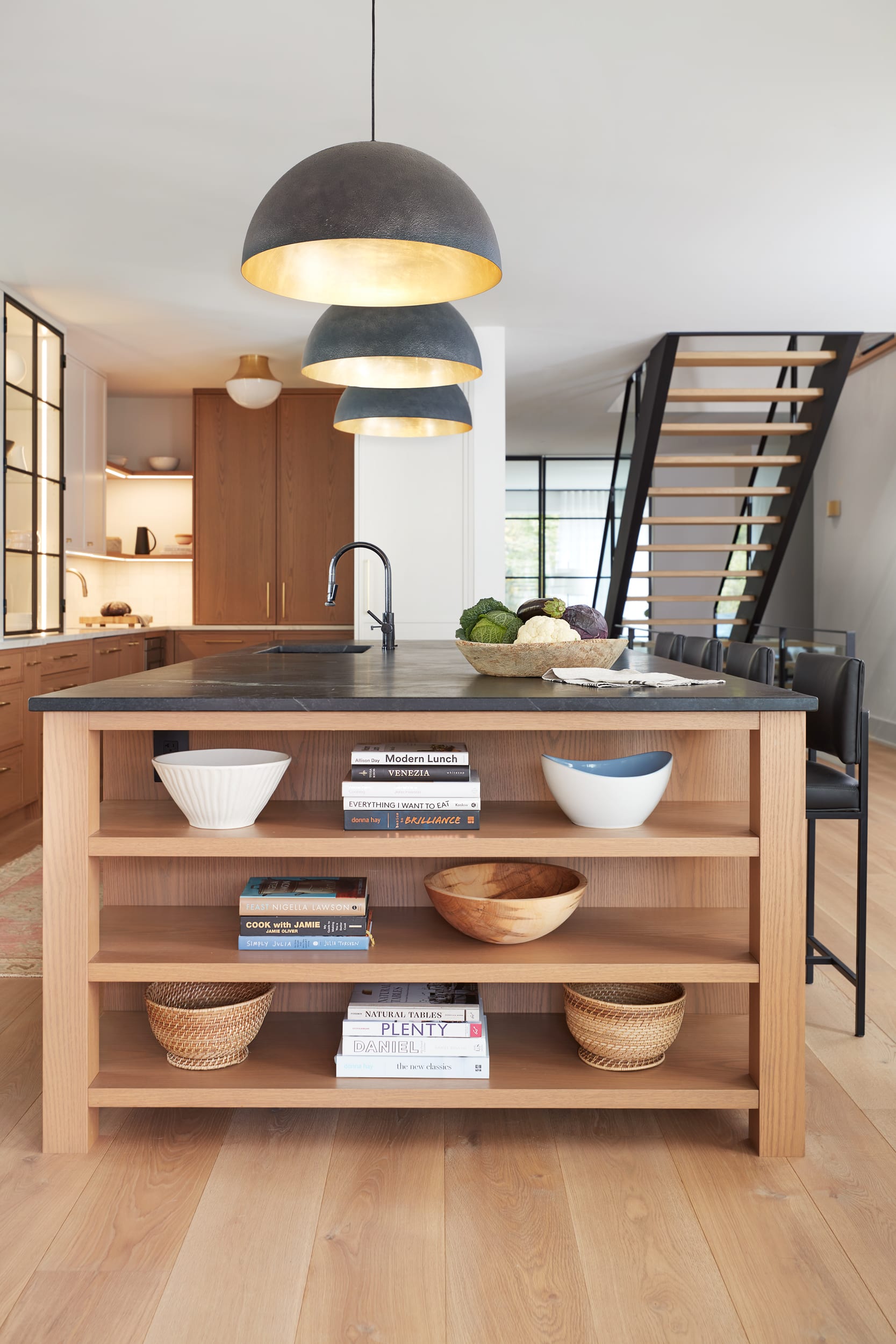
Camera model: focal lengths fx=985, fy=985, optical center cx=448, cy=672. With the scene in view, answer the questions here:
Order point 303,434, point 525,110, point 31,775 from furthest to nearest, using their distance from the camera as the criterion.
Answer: point 303,434 < point 31,775 < point 525,110

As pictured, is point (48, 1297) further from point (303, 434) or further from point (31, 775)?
point (303, 434)

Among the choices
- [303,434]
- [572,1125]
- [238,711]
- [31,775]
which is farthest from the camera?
[303,434]

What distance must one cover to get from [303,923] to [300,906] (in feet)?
0.11

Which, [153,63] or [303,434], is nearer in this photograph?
[153,63]

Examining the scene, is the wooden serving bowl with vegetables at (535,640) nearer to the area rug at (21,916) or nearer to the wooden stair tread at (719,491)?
the area rug at (21,916)

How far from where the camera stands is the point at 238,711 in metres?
1.85

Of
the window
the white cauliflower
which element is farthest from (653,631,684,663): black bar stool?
the window

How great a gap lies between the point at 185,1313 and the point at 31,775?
3.94 meters

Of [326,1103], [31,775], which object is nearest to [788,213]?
[326,1103]

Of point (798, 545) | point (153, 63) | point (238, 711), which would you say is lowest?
point (238, 711)

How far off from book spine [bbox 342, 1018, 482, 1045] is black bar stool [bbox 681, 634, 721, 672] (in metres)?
2.23

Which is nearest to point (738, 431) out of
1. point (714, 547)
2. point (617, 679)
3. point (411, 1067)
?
point (714, 547)

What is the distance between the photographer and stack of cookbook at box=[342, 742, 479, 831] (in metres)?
1.92

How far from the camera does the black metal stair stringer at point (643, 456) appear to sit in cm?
609
